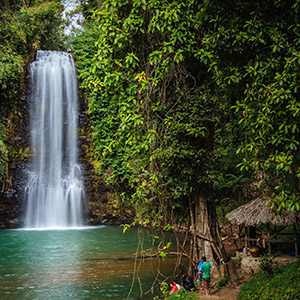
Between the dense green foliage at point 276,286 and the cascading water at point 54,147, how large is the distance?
53.4 ft

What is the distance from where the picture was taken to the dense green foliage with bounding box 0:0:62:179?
2314cm

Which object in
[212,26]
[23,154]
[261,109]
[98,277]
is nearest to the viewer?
[261,109]

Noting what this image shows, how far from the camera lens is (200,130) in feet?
29.3

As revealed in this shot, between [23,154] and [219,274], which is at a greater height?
[23,154]

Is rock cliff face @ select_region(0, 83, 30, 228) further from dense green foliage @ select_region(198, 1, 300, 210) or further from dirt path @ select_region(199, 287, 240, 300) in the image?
dense green foliage @ select_region(198, 1, 300, 210)

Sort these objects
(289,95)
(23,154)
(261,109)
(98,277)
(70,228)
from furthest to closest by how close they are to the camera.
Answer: (23,154) → (70,228) → (98,277) → (261,109) → (289,95)

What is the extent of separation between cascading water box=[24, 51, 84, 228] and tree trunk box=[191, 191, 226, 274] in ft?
47.1

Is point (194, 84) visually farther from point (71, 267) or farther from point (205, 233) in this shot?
point (71, 267)

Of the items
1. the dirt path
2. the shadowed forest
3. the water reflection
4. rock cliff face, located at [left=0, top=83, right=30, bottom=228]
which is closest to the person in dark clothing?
the dirt path

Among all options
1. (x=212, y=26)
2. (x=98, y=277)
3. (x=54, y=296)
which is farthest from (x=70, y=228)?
(x=212, y=26)

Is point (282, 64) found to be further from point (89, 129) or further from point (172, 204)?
point (89, 129)

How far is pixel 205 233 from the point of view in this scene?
950 centimetres

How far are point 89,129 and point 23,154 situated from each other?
465 cm

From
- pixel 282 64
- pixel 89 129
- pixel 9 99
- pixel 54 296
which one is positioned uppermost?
pixel 9 99
